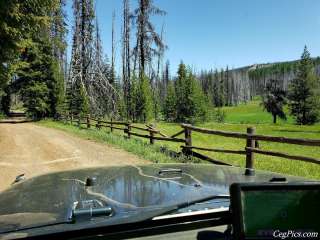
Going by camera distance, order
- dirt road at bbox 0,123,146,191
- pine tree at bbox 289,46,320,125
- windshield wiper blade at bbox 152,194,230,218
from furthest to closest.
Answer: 1. pine tree at bbox 289,46,320,125
2. dirt road at bbox 0,123,146,191
3. windshield wiper blade at bbox 152,194,230,218

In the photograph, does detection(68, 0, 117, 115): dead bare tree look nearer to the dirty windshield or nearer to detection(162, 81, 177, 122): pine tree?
the dirty windshield

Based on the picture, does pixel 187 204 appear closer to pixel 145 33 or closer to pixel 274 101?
pixel 145 33

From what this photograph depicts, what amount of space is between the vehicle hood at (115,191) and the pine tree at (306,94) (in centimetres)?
7679

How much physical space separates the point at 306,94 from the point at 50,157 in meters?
67.5

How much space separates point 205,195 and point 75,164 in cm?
1262

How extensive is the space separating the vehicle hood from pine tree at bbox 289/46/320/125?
252ft

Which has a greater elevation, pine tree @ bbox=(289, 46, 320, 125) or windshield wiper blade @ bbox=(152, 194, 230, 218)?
pine tree @ bbox=(289, 46, 320, 125)

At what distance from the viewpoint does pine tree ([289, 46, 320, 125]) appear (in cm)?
7581

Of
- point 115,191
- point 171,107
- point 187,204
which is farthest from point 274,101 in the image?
point 187,204

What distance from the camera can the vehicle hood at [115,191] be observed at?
1942 mm

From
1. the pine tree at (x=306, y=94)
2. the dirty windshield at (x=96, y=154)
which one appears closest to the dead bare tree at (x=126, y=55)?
the dirty windshield at (x=96, y=154)

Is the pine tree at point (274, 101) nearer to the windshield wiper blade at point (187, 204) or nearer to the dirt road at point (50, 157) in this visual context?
the dirt road at point (50, 157)

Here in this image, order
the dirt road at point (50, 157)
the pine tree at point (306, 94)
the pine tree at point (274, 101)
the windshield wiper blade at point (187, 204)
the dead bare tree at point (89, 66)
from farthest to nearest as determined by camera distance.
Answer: the pine tree at point (274, 101) < the pine tree at point (306, 94) < the dead bare tree at point (89, 66) < the dirt road at point (50, 157) < the windshield wiper blade at point (187, 204)

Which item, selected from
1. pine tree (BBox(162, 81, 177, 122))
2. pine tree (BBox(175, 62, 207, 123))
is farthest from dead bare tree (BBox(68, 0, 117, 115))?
pine tree (BBox(162, 81, 177, 122))
